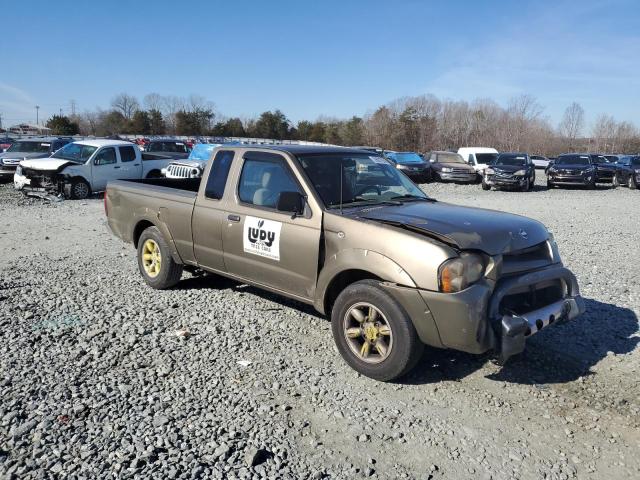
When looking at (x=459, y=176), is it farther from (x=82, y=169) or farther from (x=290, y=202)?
(x=290, y=202)

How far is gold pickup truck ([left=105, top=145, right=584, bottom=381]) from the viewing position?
11.9 feet

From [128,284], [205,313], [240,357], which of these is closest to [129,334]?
[205,313]

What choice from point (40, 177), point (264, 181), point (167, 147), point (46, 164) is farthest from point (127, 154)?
point (264, 181)

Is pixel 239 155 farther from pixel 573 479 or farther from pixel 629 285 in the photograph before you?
pixel 629 285

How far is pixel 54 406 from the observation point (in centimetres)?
357

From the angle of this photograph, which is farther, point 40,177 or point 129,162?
point 129,162

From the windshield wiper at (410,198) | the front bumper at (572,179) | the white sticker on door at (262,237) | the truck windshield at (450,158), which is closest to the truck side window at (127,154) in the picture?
the white sticker on door at (262,237)

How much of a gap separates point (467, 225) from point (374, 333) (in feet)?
3.63

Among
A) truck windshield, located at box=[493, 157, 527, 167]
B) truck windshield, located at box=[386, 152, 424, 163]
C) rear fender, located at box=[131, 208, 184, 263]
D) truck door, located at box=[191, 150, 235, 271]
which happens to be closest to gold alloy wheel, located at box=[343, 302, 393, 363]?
truck door, located at box=[191, 150, 235, 271]

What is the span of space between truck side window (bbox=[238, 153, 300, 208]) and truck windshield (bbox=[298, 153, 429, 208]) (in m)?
0.22

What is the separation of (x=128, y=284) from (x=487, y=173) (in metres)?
20.3

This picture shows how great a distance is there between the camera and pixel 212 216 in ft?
17.6

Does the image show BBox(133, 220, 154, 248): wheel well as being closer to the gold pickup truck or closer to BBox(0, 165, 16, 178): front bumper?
the gold pickup truck

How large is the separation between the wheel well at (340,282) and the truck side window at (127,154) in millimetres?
14845
